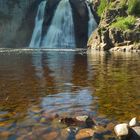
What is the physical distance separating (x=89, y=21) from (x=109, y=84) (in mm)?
83719

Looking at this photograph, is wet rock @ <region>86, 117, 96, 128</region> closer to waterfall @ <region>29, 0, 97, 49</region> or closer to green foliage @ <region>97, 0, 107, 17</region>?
waterfall @ <region>29, 0, 97, 49</region>

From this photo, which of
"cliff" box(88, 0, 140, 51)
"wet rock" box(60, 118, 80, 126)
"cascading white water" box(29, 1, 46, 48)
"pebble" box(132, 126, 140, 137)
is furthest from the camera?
"cascading white water" box(29, 1, 46, 48)

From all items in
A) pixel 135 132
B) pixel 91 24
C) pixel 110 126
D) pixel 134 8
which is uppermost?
pixel 134 8

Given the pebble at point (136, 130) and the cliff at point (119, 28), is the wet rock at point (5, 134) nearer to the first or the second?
the pebble at point (136, 130)

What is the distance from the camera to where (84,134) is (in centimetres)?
1108

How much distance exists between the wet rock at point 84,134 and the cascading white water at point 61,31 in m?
90.7

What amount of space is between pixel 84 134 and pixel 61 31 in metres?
92.5

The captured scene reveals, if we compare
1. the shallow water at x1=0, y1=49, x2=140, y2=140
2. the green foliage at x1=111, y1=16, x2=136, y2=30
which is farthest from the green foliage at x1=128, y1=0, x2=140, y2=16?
the shallow water at x1=0, y1=49, x2=140, y2=140

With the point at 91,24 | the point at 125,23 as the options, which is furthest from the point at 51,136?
the point at 91,24

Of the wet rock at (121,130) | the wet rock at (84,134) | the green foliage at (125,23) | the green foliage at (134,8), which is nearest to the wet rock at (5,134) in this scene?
the wet rock at (84,134)

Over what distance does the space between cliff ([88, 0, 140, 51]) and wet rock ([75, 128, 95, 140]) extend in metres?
62.3

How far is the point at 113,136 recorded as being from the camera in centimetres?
1089

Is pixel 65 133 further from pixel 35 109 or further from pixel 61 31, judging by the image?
pixel 61 31

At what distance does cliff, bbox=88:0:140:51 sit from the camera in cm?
7675
